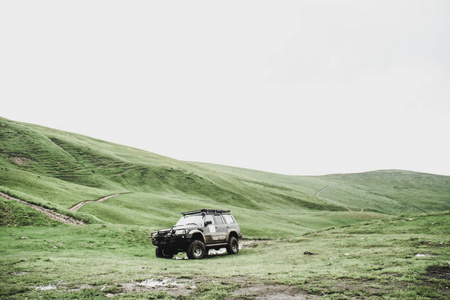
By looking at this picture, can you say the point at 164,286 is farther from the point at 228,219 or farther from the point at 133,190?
the point at 133,190

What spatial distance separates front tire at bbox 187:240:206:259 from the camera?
1764 cm

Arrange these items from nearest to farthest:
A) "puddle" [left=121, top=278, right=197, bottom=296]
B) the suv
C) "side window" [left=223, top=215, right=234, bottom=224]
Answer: "puddle" [left=121, top=278, right=197, bottom=296] → the suv → "side window" [left=223, top=215, right=234, bottom=224]

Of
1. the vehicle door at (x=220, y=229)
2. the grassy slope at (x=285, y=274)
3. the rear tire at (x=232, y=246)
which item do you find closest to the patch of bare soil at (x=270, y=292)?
the grassy slope at (x=285, y=274)

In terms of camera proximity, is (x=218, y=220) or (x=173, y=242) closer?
(x=173, y=242)

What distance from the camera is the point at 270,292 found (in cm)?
838

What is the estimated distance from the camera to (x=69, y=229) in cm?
A: 2586

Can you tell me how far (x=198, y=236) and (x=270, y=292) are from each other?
34.4 feet

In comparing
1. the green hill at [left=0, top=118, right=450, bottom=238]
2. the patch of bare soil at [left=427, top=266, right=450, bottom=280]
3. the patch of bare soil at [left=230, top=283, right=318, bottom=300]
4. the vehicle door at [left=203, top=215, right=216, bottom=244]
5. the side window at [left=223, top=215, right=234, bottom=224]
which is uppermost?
the patch of bare soil at [left=427, top=266, right=450, bottom=280]

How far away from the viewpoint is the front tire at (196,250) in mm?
17641

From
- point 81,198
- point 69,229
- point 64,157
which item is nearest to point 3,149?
point 64,157

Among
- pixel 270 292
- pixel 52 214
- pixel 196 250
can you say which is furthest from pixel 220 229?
pixel 52 214

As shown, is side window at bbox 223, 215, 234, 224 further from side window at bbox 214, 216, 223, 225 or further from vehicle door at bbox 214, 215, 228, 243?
side window at bbox 214, 216, 223, 225

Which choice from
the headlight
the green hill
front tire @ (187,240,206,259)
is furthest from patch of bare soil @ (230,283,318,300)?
the green hill

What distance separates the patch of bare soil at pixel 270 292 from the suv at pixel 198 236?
916 cm
